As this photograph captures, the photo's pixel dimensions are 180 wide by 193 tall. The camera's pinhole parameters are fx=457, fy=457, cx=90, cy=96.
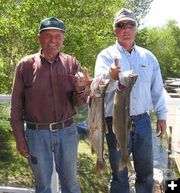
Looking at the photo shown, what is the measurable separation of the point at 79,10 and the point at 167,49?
39738mm

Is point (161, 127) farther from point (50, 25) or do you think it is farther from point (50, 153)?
point (50, 25)

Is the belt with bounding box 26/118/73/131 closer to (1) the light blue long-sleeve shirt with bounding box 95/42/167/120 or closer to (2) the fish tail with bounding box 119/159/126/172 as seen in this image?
(1) the light blue long-sleeve shirt with bounding box 95/42/167/120

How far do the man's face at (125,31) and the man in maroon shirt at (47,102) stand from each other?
0.46m

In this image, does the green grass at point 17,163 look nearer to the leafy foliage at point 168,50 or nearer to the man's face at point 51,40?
the man's face at point 51,40

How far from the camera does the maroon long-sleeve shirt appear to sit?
3732mm

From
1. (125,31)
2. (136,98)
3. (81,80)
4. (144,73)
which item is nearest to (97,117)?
(81,80)

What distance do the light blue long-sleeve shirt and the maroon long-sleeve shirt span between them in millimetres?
248

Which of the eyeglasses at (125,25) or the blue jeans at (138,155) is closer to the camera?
the eyeglasses at (125,25)

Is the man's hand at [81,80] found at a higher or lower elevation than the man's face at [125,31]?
lower

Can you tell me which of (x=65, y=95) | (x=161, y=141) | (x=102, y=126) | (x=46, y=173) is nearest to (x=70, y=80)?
(x=65, y=95)

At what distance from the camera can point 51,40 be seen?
3732mm

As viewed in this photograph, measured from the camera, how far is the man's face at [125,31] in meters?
3.86

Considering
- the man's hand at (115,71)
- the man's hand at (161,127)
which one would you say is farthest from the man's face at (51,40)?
the man's hand at (161,127)

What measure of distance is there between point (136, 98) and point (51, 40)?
89 centimetres
